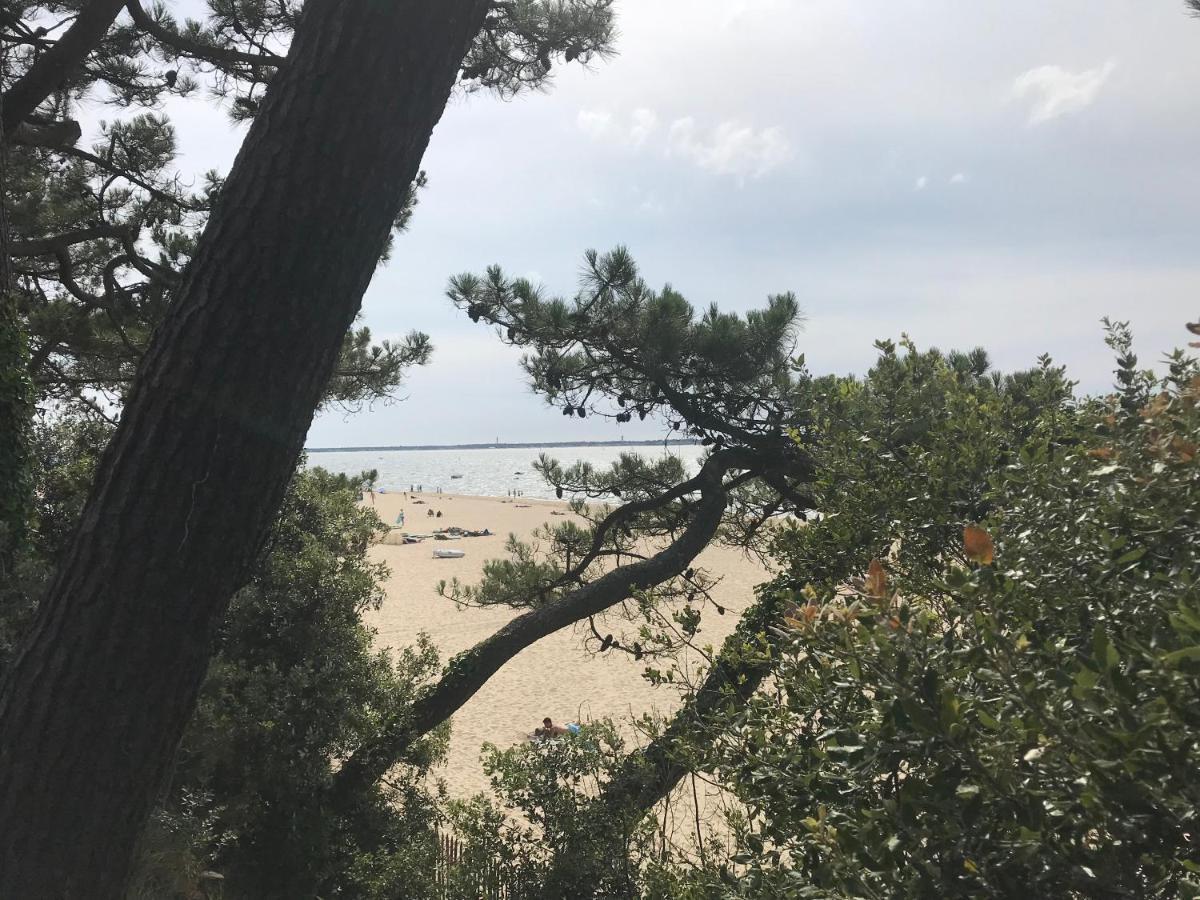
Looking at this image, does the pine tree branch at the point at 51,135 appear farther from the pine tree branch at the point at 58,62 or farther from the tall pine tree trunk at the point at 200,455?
the tall pine tree trunk at the point at 200,455

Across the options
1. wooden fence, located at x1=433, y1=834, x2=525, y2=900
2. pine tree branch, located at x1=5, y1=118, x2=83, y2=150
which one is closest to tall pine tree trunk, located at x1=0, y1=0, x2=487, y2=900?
wooden fence, located at x1=433, y1=834, x2=525, y2=900

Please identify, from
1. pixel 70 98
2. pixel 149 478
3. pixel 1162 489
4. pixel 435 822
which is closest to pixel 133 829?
pixel 149 478

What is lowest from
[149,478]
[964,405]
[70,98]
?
[149,478]

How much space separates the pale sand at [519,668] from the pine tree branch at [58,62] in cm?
485

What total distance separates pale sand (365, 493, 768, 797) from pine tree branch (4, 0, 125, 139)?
4.85 meters

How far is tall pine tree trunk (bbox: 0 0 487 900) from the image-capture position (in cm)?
145

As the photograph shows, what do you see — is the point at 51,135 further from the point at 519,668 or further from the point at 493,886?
the point at 519,668

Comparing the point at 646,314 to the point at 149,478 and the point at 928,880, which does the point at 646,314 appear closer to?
the point at 149,478

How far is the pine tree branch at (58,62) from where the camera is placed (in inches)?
159

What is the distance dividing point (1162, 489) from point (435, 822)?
6.54 m

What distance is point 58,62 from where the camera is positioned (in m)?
4.01

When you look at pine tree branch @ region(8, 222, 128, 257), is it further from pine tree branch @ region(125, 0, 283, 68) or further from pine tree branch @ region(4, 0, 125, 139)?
pine tree branch @ region(125, 0, 283, 68)

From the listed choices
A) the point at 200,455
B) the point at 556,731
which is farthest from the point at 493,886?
the point at 200,455

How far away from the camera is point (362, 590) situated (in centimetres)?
685
